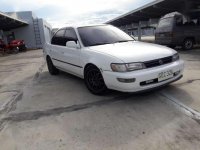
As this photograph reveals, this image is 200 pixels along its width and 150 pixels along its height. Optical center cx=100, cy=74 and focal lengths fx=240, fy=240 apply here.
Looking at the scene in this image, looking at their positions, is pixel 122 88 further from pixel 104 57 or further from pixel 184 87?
pixel 184 87

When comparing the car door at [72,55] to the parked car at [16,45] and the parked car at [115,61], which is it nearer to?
the parked car at [115,61]

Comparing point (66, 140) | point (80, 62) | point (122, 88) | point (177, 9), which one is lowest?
point (66, 140)

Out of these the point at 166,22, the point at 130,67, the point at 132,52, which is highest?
the point at 166,22

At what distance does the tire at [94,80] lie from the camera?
483 centimetres

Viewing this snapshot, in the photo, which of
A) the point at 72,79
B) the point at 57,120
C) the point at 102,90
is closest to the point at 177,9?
the point at 72,79

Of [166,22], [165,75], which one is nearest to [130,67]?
[165,75]

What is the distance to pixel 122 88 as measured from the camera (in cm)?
428

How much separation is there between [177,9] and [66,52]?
52.1 ft

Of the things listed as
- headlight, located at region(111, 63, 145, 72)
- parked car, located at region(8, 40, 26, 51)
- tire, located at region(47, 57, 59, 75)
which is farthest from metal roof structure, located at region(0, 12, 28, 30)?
headlight, located at region(111, 63, 145, 72)

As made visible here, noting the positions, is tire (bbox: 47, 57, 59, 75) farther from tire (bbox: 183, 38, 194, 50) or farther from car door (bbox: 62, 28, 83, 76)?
tire (bbox: 183, 38, 194, 50)

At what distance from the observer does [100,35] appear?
561 cm

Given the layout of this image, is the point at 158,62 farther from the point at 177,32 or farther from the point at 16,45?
the point at 16,45

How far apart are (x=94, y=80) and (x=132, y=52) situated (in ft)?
3.40

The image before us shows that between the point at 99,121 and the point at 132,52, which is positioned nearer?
the point at 99,121
